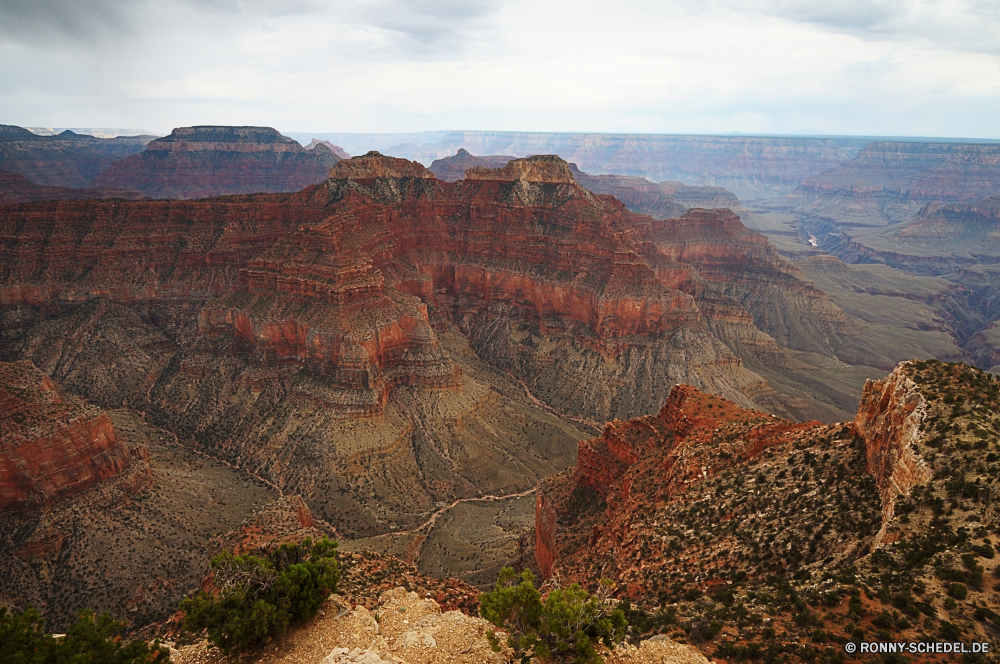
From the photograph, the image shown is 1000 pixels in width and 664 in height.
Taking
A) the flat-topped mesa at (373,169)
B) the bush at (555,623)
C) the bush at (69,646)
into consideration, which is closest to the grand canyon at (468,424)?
the flat-topped mesa at (373,169)

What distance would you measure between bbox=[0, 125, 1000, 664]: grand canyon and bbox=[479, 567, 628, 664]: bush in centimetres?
138

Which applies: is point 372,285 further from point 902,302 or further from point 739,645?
point 902,302

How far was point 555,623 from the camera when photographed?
20.6m

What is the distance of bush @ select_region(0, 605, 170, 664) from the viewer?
62.5ft

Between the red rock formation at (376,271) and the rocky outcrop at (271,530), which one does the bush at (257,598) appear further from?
the red rock formation at (376,271)

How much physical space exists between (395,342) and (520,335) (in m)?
31.8

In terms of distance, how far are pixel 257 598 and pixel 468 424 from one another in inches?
2274

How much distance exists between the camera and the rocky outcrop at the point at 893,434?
22.6 meters

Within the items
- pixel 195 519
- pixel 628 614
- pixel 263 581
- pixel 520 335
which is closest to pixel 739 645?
pixel 628 614

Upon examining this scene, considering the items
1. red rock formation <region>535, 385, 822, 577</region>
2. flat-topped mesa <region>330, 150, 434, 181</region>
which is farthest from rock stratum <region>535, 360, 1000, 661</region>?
flat-topped mesa <region>330, 150, 434, 181</region>

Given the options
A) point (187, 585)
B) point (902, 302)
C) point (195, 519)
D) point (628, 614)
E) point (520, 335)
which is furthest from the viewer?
point (902, 302)

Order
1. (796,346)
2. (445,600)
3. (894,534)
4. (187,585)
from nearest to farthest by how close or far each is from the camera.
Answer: (894,534) → (445,600) → (187,585) → (796,346)

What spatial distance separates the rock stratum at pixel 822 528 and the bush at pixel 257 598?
49.4ft

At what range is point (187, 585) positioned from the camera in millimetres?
47688
